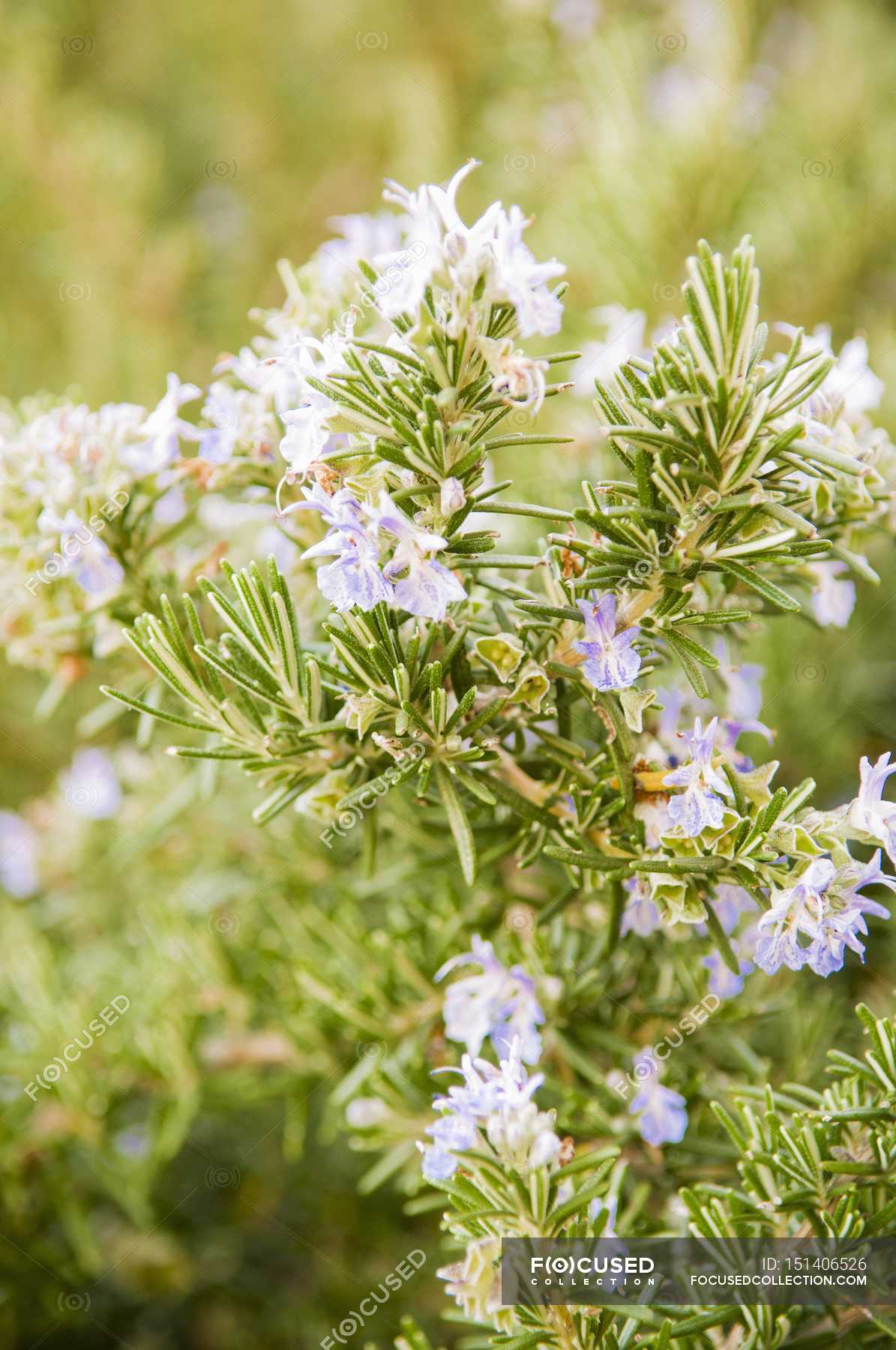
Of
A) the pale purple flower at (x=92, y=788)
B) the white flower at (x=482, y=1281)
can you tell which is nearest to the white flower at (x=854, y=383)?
the white flower at (x=482, y=1281)

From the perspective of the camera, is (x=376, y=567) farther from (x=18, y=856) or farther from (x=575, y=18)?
(x=575, y=18)

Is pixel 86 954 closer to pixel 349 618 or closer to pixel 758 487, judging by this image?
pixel 349 618

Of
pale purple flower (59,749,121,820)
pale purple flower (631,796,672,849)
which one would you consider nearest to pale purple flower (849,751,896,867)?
pale purple flower (631,796,672,849)

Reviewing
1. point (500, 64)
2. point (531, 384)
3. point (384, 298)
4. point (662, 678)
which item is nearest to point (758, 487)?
point (531, 384)

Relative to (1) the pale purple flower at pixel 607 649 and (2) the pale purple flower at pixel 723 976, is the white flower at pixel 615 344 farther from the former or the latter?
(2) the pale purple flower at pixel 723 976

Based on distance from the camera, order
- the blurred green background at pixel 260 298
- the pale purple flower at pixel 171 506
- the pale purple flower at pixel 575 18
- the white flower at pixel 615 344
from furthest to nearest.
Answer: the pale purple flower at pixel 575 18 → the blurred green background at pixel 260 298 → the white flower at pixel 615 344 → the pale purple flower at pixel 171 506

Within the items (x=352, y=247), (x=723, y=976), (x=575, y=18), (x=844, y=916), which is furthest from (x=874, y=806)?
(x=575, y=18)

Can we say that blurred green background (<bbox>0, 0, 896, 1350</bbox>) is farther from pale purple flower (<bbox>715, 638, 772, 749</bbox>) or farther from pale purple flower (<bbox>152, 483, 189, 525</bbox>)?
pale purple flower (<bbox>715, 638, 772, 749</bbox>)
